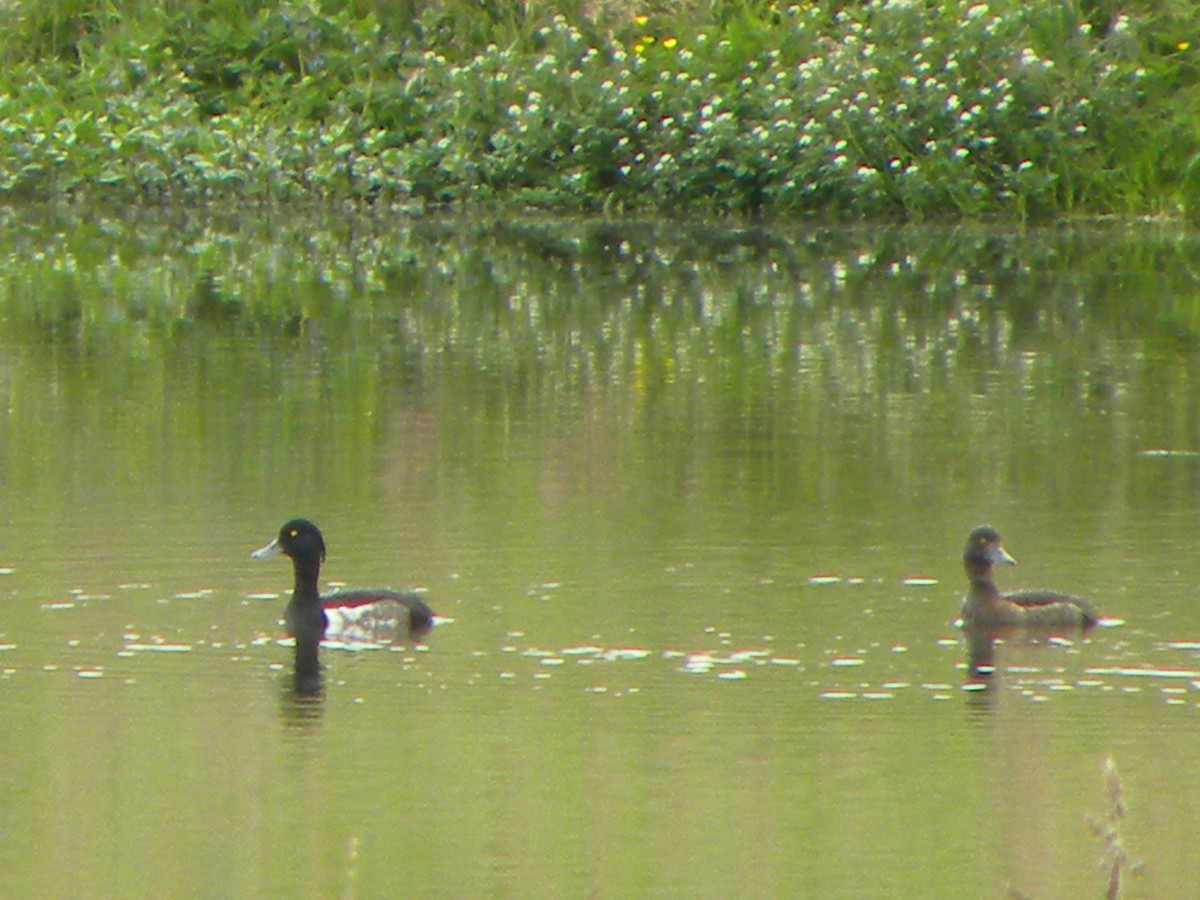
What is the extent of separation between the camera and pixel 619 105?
31.7 metres

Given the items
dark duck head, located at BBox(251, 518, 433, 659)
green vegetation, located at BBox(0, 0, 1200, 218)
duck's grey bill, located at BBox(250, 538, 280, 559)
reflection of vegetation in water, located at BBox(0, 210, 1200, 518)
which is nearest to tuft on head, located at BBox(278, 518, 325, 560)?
dark duck head, located at BBox(251, 518, 433, 659)

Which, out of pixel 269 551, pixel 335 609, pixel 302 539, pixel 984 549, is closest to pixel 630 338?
pixel 269 551

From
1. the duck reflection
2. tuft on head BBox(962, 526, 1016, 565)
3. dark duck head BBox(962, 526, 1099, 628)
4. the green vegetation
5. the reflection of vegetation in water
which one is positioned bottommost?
the duck reflection

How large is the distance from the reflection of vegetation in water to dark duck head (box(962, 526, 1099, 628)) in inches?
117

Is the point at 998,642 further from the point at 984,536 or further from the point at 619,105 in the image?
the point at 619,105

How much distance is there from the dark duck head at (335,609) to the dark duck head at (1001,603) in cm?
188

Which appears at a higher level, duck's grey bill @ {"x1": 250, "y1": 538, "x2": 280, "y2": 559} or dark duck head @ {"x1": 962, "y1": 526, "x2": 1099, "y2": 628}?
A: duck's grey bill @ {"x1": 250, "y1": 538, "x2": 280, "y2": 559}

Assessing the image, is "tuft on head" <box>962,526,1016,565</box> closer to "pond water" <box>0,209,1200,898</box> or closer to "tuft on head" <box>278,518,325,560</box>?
"pond water" <box>0,209,1200,898</box>

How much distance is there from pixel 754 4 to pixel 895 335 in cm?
1282

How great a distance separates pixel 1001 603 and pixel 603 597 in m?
1.42

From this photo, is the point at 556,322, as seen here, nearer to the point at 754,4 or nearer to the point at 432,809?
the point at 754,4

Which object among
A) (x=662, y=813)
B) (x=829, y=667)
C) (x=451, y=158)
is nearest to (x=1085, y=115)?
(x=451, y=158)

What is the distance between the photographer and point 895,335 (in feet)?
70.4

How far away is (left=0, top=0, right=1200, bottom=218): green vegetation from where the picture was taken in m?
30.1
